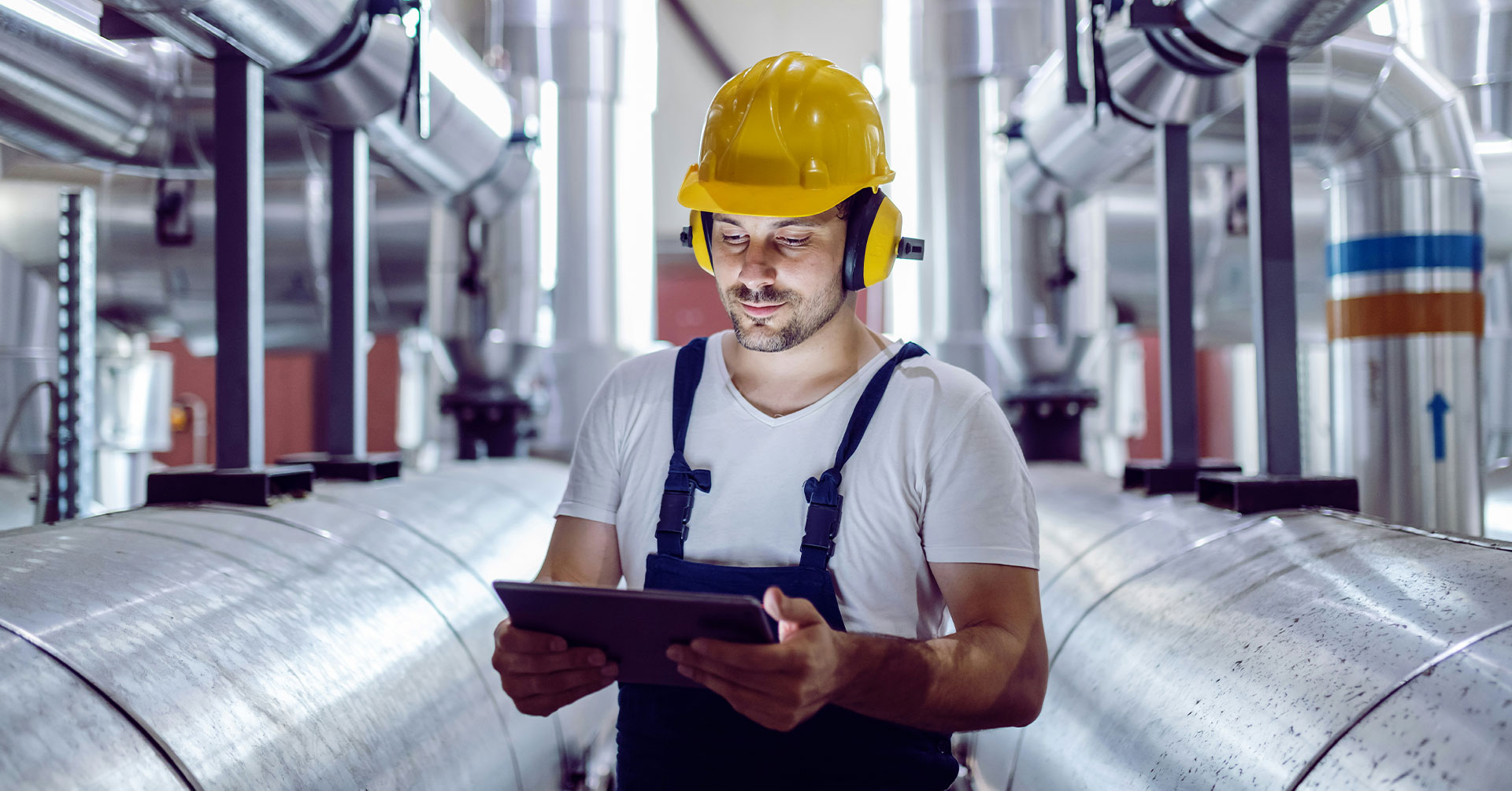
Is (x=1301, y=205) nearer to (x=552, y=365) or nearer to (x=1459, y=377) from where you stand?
(x=1459, y=377)

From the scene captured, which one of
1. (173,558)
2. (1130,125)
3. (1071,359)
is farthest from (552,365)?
(173,558)

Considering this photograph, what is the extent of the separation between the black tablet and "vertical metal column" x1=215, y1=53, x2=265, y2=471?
4.53 feet

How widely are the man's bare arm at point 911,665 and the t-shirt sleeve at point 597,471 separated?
1.36 feet

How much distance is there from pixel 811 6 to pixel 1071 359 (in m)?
4.56

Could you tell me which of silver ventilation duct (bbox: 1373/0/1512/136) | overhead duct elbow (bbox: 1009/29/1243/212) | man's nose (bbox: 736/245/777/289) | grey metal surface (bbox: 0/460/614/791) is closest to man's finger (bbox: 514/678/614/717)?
grey metal surface (bbox: 0/460/614/791)

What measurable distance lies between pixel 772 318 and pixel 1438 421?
1.89 meters

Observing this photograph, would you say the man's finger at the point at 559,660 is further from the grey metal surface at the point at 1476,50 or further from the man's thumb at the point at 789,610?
the grey metal surface at the point at 1476,50

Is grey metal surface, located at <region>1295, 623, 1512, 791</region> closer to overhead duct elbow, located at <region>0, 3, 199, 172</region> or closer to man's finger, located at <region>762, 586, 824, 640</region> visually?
man's finger, located at <region>762, 586, 824, 640</region>

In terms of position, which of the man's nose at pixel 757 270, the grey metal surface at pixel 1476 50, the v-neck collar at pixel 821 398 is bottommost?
the v-neck collar at pixel 821 398

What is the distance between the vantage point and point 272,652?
59.1 inches

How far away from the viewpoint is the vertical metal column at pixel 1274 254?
223 centimetres

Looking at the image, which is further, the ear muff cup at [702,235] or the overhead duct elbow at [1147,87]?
Answer: the overhead duct elbow at [1147,87]

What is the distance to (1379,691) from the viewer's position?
1.21 m

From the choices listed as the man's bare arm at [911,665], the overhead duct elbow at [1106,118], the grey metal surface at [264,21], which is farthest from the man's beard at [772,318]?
the overhead duct elbow at [1106,118]
